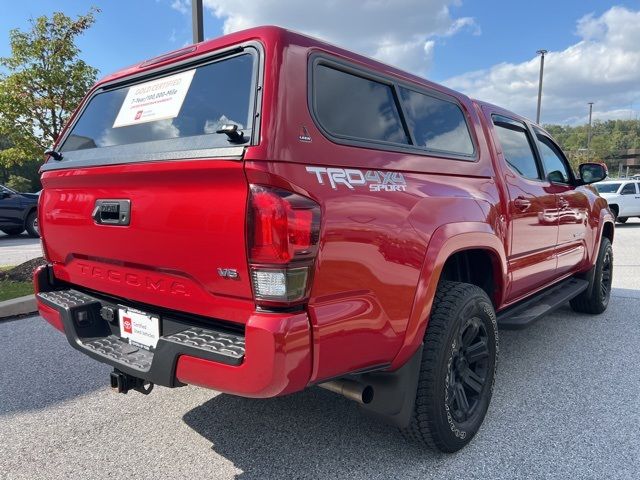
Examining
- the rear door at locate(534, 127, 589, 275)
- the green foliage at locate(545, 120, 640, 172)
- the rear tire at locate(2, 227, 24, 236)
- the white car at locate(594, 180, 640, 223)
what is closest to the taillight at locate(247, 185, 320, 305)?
the rear door at locate(534, 127, 589, 275)

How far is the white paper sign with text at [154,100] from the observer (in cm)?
224

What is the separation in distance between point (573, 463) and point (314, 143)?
2.05 m

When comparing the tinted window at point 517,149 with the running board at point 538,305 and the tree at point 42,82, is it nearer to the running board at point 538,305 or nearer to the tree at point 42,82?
the running board at point 538,305

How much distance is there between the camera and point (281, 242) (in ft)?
5.53

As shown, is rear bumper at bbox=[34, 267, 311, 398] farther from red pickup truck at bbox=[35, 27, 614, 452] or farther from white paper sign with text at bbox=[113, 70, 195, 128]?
white paper sign with text at bbox=[113, 70, 195, 128]

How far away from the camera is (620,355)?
3.90m

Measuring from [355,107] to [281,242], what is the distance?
0.83 metres

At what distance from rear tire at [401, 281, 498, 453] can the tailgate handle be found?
156 centimetres

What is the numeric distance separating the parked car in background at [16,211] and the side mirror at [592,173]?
41.4 ft

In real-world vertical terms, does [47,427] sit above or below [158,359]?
below

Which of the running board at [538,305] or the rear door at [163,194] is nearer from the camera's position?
the rear door at [163,194]

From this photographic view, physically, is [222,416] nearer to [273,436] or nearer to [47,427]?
[273,436]

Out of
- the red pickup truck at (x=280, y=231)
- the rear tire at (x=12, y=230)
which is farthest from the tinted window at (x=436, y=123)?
the rear tire at (x=12, y=230)

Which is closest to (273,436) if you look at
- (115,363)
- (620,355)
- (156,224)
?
(115,363)
